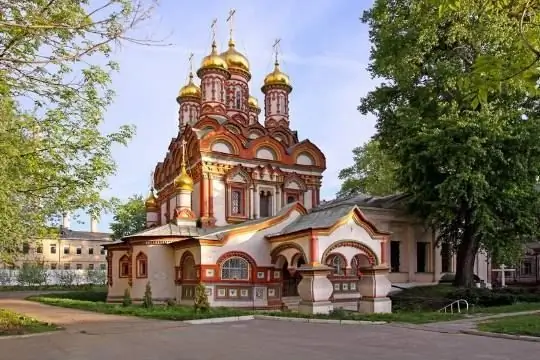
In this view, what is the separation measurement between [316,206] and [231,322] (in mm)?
15512

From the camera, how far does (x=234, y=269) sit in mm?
23281

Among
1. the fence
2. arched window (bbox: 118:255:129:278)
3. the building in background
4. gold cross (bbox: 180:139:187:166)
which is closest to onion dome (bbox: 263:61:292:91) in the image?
gold cross (bbox: 180:139:187:166)

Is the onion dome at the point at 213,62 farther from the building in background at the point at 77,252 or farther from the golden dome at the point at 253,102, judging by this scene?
the building in background at the point at 77,252

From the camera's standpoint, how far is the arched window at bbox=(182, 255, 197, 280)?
78.6 ft

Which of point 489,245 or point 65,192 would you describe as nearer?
point 65,192

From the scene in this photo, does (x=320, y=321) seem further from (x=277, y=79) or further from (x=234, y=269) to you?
(x=277, y=79)

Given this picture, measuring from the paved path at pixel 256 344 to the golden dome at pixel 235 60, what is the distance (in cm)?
2106

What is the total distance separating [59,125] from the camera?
40.6ft

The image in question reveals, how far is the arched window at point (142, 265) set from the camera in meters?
25.9

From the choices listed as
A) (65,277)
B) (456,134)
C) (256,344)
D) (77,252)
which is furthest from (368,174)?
(77,252)

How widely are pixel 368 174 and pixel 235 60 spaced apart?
15.5 meters

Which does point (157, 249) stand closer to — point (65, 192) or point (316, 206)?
point (316, 206)

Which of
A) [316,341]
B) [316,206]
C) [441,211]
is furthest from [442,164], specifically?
[316,341]

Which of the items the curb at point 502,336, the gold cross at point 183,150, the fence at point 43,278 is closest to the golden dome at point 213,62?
the gold cross at point 183,150
